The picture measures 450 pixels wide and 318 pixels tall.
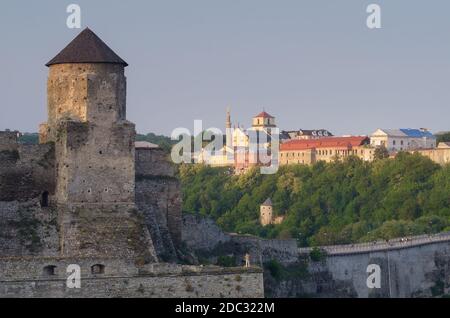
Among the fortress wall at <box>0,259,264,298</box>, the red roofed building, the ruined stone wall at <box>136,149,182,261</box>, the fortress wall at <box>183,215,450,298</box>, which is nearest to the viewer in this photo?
the fortress wall at <box>0,259,264,298</box>

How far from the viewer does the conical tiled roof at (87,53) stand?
50750 mm

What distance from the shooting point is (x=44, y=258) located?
46.6 meters

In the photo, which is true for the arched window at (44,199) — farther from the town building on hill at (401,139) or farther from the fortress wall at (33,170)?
the town building on hill at (401,139)

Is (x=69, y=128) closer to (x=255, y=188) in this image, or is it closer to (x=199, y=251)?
(x=199, y=251)

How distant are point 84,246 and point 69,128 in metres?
3.71

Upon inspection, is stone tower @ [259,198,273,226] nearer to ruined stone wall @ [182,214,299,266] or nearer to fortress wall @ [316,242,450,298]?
fortress wall @ [316,242,450,298]

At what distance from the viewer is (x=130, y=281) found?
47.1 meters

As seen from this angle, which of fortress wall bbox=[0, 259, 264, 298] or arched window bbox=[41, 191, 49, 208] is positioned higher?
arched window bbox=[41, 191, 49, 208]

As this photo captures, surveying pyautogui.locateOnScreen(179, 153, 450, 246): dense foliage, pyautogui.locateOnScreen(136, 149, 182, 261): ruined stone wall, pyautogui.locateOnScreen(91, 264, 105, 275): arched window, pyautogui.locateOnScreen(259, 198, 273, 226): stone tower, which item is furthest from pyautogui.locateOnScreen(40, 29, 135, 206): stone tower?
pyautogui.locateOnScreen(259, 198, 273, 226): stone tower

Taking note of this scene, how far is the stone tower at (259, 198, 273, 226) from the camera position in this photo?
11694 cm

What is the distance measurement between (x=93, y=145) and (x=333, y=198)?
75217 millimetres

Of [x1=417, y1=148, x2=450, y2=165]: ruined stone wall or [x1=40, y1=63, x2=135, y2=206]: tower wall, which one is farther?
[x1=417, y1=148, x2=450, y2=165]: ruined stone wall

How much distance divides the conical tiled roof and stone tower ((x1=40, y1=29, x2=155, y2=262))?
1.2 inches
